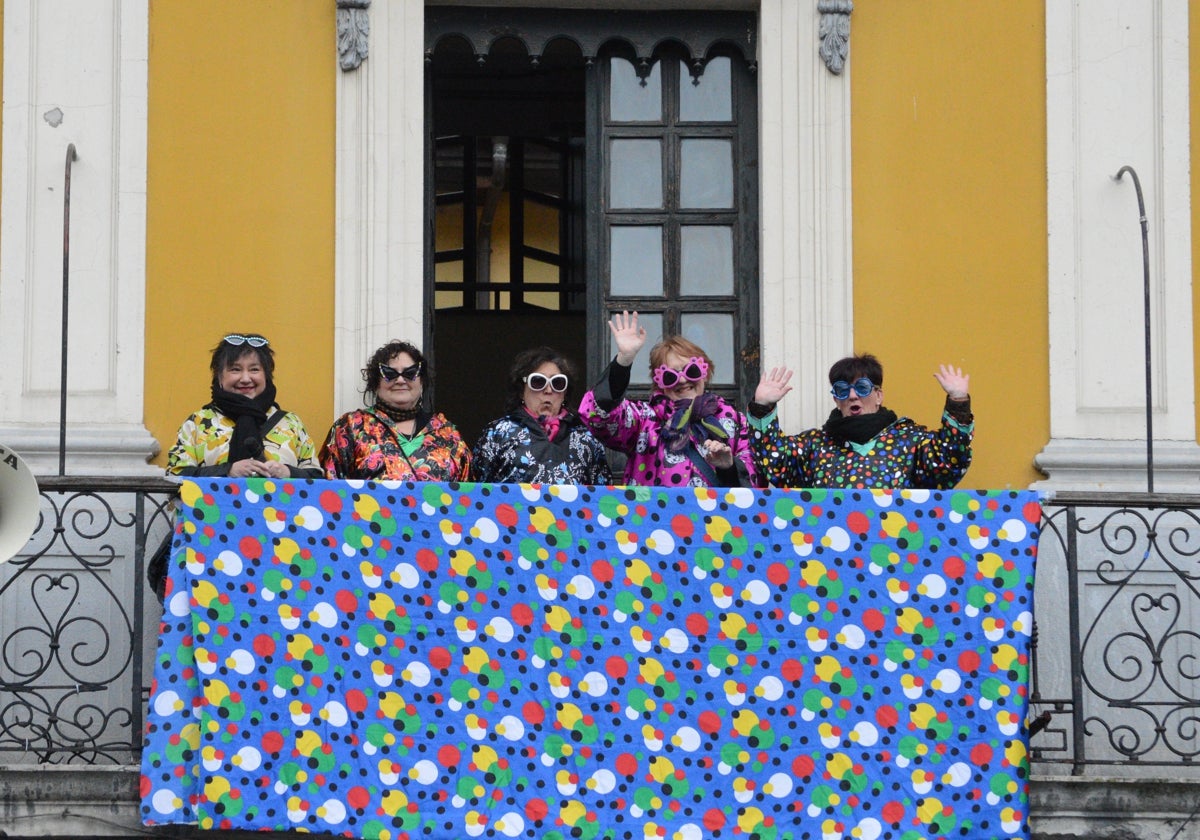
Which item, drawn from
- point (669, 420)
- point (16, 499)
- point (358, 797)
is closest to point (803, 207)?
point (669, 420)

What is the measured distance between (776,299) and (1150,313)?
188 cm

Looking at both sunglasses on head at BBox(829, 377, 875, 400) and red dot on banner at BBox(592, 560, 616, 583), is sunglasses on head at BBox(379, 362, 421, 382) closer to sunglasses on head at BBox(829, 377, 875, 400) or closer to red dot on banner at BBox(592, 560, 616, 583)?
red dot on banner at BBox(592, 560, 616, 583)

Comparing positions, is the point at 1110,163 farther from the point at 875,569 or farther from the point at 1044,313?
the point at 875,569

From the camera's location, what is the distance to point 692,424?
347 inches

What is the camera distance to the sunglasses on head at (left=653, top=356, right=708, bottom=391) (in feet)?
28.9

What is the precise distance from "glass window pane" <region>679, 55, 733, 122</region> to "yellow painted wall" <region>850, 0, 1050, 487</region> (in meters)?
0.70

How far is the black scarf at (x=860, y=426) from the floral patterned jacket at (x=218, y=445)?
7.54 ft

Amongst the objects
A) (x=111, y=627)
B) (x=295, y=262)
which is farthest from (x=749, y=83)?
(x=111, y=627)

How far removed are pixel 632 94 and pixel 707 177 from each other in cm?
59

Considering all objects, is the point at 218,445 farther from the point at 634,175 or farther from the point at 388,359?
the point at 634,175

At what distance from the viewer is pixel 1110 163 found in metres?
10.2

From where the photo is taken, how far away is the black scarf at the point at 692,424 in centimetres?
879

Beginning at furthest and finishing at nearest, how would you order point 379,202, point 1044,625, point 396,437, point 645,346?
point 645,346, point 379,202, point 1044,625, point 396,437

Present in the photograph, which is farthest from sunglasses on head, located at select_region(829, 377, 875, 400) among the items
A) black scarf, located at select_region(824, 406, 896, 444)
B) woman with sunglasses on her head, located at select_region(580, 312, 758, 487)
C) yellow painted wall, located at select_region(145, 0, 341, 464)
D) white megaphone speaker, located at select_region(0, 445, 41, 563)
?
white megaphone speaker, located at select_region(0, 445, 41, 563)
